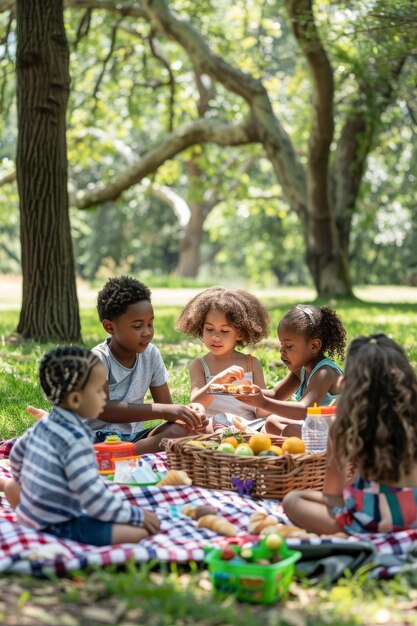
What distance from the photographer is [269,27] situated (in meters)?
19.3

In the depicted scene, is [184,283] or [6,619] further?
[184,283]

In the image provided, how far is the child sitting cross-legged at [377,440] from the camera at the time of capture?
3.63m

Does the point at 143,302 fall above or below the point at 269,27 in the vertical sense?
below

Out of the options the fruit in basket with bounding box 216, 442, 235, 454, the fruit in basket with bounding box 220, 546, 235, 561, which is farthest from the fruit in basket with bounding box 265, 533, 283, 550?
the fruit in basket with bounding box 216, 442, 235, 454

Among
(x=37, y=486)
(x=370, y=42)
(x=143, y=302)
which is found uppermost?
(x=370, y=42)

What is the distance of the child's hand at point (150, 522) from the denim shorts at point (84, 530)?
0.19 meters

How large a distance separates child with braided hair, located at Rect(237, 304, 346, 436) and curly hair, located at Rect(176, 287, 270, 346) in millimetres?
471

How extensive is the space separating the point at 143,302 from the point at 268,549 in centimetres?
233

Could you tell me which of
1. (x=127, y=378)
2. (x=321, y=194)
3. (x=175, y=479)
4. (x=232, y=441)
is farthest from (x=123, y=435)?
(x=321, y=194)

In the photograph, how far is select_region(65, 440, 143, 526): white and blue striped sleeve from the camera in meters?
3.54

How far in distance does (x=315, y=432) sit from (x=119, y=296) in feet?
4.86

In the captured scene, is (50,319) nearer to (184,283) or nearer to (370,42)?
(370,42)

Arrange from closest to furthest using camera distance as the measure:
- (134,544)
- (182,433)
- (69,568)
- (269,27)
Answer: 1. (69,568)
2. (134,544)
3. (182,433)
4. (269,27)

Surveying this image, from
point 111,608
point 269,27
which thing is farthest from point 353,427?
point 269,27
